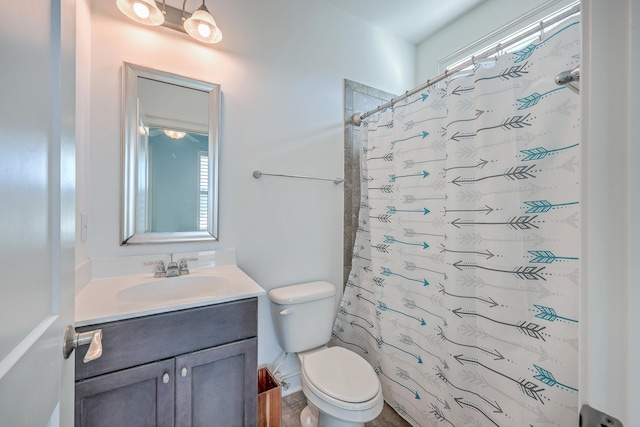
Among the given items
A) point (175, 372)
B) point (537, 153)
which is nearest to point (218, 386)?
point (175, 372)

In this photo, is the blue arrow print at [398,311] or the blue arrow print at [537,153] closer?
the blue arrow print at [537,153]

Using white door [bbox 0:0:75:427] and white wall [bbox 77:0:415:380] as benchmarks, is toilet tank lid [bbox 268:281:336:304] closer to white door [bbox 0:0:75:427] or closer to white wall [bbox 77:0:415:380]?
white wall [bbox 77:0:415:380]

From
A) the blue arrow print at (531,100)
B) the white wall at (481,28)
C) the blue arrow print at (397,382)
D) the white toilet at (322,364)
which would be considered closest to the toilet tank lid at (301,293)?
the white toilet at (322,364)

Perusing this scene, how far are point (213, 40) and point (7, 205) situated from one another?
1416 mm

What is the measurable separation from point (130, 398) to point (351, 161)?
1762mm

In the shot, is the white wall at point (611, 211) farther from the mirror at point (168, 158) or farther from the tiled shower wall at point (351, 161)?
the tiled shower wall at point (351, 161)

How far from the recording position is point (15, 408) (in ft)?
1.13

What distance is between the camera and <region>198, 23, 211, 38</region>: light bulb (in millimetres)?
1354

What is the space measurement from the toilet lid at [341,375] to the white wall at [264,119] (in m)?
0.39

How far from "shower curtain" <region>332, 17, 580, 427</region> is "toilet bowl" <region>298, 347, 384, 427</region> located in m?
0.37

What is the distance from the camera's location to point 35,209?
0.42 metres

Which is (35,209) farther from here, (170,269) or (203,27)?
(203,27)

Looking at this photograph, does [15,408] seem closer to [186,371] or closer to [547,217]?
[186,371]

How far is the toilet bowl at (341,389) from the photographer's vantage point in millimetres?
1144
